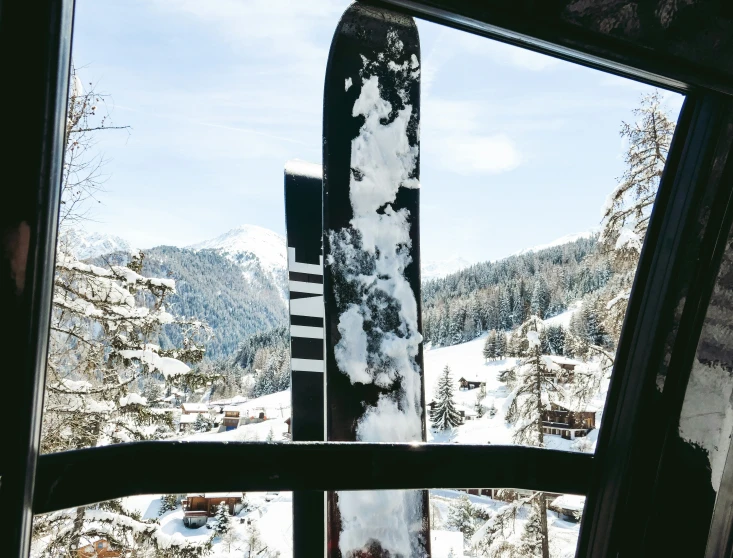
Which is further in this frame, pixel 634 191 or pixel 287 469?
pixel 634 191

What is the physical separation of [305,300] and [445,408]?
11.1 metres

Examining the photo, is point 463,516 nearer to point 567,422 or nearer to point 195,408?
point 567,422

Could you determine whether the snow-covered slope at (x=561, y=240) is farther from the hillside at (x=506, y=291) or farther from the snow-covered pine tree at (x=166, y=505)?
the snow-covered pine tree at (x=166, y=505)

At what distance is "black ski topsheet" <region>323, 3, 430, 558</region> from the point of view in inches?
57.7

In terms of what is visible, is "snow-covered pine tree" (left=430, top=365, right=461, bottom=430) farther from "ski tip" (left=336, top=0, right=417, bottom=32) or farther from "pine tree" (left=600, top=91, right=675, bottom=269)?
"ski tip" (left=336, top=0, right=417, bottom=32)

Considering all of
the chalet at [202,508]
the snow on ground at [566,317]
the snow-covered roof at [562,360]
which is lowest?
the chalet at [202,508]

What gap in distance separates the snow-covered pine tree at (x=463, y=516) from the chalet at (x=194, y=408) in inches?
254

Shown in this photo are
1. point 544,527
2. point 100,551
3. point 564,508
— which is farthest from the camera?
point 564,508

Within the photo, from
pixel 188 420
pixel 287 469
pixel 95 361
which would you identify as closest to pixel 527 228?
pixel 287 469

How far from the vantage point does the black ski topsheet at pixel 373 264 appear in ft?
4.81

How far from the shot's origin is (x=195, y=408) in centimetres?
898

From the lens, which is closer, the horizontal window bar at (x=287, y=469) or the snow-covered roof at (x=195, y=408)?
the horizontal window bar at (x=287, y=469)

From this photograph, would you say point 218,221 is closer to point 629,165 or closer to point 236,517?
point 236,517

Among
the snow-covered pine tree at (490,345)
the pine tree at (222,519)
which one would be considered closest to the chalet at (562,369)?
the snow-covered pine tree at (490,345)
